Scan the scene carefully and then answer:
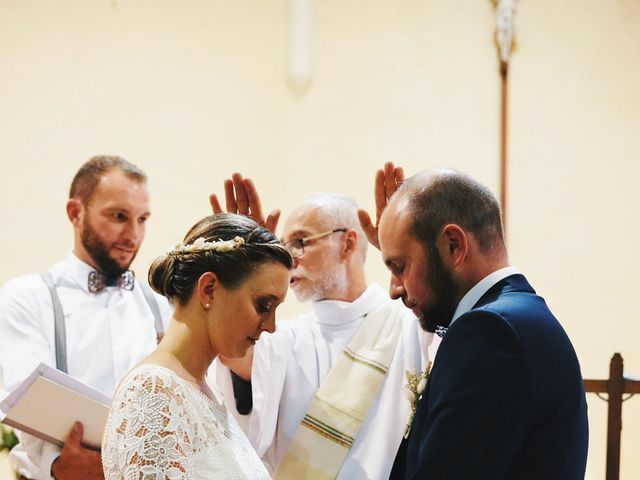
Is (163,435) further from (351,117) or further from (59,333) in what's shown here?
(351,117)

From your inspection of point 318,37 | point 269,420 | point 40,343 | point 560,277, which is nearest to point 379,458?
point 269,420

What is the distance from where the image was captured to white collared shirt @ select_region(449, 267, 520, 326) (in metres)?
2.31

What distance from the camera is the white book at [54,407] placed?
9.46 ft

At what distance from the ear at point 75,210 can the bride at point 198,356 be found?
72.6 inches

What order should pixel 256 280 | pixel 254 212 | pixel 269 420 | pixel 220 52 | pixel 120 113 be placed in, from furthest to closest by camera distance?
pixel 220 52 → pixel 120 113 → pixel 269 420 → pixel 254 212 → pixel 256 280

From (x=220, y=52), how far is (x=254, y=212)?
3814 mm

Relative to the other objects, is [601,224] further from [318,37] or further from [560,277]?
[318,37]

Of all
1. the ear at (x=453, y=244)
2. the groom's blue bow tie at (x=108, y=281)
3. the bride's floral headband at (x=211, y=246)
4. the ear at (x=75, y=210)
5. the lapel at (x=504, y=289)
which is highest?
the ear at (x=75, y=210)

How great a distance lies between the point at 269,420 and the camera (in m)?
3.49

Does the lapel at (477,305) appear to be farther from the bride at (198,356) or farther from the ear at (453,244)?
the bride at (198,356)

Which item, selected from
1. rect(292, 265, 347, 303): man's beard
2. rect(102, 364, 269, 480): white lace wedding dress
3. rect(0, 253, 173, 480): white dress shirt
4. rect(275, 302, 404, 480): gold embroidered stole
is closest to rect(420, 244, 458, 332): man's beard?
rect(102, 364, 269, 480): white lace wedding dress

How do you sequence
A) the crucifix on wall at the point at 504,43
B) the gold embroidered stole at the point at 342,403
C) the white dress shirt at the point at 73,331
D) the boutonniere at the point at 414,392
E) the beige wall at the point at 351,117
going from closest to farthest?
the boutonniere at the point at 414,392 → the gold embroidered stole at the point at 342,403 → the white dress shirt at the point at 73,331 → the beige wall at the point at 351,117 → the crucifix on wall at the point at 504,43

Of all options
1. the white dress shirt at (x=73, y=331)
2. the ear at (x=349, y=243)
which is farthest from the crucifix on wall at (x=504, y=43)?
the white dress shirt at (x=73, y=331)

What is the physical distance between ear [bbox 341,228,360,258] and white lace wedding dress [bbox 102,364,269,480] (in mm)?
1870
